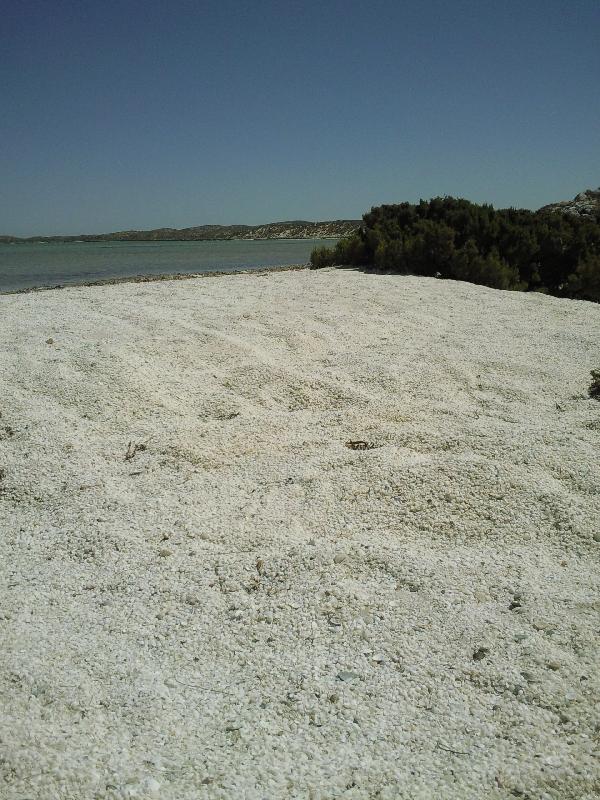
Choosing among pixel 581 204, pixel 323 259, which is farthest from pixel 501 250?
pixel 581 204

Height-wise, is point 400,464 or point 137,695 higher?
point 400,464

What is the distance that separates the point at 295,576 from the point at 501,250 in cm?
772

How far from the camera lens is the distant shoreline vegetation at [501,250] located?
766 cm

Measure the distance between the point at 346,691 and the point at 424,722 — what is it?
0.72ft

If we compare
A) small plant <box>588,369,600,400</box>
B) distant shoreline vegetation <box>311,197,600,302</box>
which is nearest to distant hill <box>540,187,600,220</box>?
distant shoreline vegetation <box>311,197,600,302</box>

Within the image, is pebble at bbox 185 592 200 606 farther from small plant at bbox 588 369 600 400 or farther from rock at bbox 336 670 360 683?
small plant at bbox 588 369 600 400

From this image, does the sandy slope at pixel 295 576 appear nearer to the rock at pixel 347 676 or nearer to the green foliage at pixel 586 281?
the rock at pixel 347 676

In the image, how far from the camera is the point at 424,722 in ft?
4.64

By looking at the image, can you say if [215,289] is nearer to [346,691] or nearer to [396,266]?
[396,266]

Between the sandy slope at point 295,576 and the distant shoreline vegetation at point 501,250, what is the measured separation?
163 inches

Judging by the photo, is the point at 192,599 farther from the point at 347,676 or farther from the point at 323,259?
the point at 323,259

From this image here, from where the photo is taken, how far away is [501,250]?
8.34m

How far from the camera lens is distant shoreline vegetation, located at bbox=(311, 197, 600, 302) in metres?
7.66

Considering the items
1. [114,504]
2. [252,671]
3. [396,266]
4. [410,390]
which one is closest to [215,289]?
[396,266]
